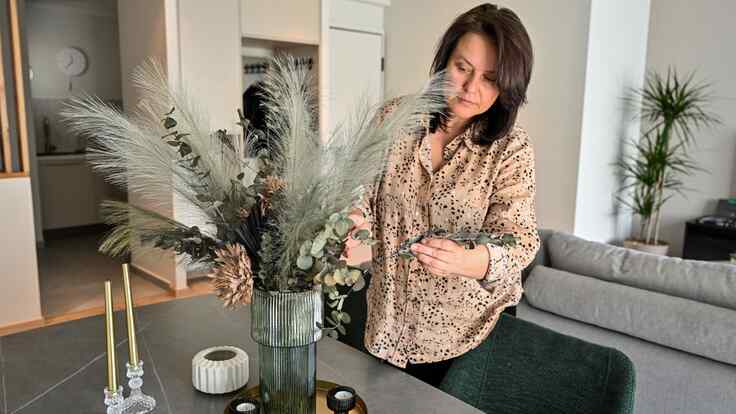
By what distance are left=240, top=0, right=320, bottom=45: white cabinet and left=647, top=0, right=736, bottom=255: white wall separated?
3025 mm

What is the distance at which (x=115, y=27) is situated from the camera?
6316 millimetres

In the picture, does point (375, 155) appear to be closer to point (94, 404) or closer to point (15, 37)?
point (94, 404)

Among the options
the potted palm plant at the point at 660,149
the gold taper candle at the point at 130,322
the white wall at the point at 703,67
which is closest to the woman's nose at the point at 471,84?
the gold taper candle at the point at 130,322

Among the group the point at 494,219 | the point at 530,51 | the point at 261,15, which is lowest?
the point at 494,219

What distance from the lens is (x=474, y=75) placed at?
1.23m

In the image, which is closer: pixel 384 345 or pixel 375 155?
pixel 375 155

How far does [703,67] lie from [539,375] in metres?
4.67

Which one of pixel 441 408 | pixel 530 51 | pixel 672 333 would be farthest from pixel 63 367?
pixel 672 333

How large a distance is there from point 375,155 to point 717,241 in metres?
4.54

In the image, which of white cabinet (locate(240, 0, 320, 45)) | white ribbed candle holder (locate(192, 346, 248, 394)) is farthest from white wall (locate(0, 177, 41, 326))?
white ribbed candle holder (locate(192, 346, 248, 394))

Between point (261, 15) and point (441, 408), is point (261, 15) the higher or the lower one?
the higher one

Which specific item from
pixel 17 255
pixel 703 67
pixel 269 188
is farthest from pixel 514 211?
pixel 703 67

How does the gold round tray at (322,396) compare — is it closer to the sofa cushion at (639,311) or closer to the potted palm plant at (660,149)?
the sofa cushion at (639,311)

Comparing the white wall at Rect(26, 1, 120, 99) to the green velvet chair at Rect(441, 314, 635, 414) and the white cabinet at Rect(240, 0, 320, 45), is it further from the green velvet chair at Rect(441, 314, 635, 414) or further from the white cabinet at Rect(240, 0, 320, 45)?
the green velvet chair at Rect(441, 314, 635, 414)
